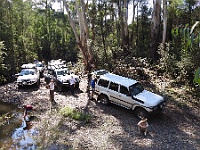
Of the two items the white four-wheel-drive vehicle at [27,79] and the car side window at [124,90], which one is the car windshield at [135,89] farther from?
the white four-wheel-drive vehicle at [27,79]

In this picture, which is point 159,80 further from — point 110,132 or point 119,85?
point 110,132

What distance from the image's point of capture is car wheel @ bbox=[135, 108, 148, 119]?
10283 millimetres

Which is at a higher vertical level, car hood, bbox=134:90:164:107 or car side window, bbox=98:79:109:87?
car side window, bbox=98:79:109:87

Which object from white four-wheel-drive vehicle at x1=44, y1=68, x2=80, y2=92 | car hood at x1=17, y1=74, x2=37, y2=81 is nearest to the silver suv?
white four-wheel-drive vehicle at x1=44, y1=68, x2=80, y2=92

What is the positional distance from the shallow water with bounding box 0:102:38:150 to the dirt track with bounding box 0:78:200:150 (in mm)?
410

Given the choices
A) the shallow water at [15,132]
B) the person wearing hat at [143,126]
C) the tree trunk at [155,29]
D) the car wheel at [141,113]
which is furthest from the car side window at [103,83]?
the tree trunk at [155,29]

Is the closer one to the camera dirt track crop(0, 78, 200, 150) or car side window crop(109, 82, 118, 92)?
Answer: dirt track crop(0, 78, 200, 150)

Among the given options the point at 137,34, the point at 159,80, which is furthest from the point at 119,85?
the point at 137,34

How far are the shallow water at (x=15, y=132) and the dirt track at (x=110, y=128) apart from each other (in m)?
0.41

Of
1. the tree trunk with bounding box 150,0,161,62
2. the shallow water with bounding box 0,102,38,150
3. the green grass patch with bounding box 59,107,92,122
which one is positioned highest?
the tree trunk with bounding box 150,0,161,62

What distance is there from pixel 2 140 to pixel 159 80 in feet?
40.5

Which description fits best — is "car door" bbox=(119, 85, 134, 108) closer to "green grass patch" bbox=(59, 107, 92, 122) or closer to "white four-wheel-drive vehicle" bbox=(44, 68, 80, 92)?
"green grass patch" bbox=(59, 107, 92, 122)

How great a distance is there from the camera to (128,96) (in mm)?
10781

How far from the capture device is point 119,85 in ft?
36.8
